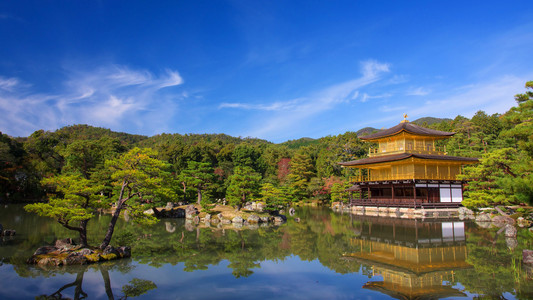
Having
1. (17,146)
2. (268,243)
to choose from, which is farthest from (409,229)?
(17,146)

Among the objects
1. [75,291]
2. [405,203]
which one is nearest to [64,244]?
[75,291]

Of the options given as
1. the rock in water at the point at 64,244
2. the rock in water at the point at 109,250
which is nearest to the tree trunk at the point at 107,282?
the rock in water at the point at 109,250

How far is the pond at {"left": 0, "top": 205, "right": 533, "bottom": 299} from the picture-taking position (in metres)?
6.95

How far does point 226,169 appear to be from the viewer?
4359 cm

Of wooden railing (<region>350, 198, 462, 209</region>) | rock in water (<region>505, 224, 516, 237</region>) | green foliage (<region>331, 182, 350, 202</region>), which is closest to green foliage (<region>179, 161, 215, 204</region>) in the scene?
green foliage (<region>331, 182, 350, 202</region>)

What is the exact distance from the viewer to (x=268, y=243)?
1319 centimetres

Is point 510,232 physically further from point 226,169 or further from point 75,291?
point 226,169

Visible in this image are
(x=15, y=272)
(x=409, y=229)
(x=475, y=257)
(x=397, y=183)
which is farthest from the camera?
(x=397, y=183)

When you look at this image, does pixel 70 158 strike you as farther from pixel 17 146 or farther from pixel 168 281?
pixel 168 281

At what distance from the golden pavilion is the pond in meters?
10.9

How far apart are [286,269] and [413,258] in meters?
4.39

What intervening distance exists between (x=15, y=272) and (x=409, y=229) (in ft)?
56.1

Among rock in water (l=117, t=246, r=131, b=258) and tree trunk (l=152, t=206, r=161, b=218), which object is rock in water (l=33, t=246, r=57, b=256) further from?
tree trunk (l=152, t=206, r=161, b=218)

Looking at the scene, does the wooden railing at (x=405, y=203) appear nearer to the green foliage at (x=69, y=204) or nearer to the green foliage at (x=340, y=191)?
the green foliage at (x=340, y=191)
